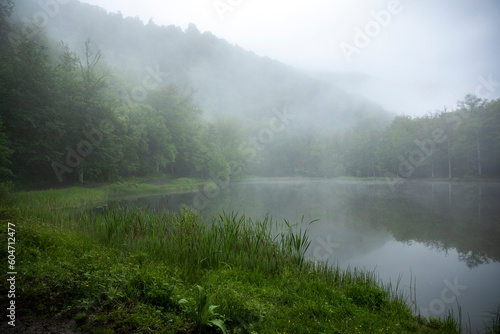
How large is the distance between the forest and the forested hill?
1054cm

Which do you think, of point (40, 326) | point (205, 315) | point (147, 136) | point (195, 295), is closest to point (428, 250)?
point (195, 295)

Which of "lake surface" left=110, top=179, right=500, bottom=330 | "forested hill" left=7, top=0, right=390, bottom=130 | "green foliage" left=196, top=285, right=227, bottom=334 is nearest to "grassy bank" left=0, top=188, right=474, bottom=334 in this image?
"green foliage" left=196, top=285, right=227, bottom=334

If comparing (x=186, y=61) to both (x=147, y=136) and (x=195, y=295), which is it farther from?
(x=195, y=295)

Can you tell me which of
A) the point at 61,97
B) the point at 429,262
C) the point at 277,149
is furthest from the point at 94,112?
the point at 277,149

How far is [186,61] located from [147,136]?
448 ft

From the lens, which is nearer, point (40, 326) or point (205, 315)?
point (40, 326)

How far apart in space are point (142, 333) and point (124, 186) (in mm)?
25547

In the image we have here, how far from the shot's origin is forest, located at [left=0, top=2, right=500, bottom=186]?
63.6ft

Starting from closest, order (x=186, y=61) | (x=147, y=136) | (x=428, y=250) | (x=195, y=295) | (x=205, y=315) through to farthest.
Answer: (x=205, y=315) < (x=195, y=295) < (x=428, y=250) < (x=147, y=136) < (x=186, y=61)

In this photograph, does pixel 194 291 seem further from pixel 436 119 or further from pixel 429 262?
pixel 436 119

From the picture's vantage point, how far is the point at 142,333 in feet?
9.57

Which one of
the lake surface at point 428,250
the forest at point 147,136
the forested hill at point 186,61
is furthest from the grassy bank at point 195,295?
the forested hill at point 186,61

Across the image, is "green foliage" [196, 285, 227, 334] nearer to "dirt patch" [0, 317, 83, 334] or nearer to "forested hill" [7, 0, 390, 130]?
"dirt patch" [0, 317, 83, 334]

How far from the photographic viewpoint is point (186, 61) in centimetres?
15700
